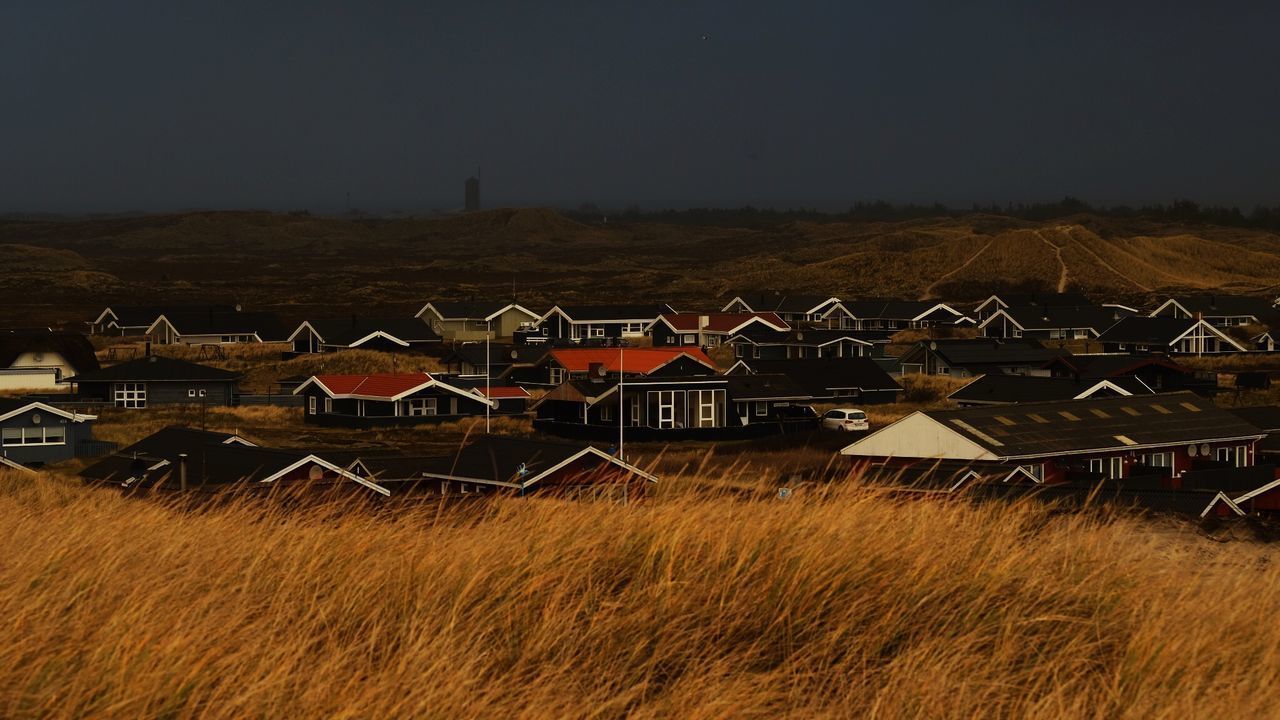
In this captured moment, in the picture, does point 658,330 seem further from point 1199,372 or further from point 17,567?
point 17,567

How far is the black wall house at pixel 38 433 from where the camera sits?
43.8 meters

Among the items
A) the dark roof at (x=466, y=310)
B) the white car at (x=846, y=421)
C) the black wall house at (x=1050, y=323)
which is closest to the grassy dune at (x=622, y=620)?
the white car at (x=846, y=421)

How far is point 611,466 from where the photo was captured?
2781 cm

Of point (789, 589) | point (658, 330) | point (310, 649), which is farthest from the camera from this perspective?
point (658, 330)

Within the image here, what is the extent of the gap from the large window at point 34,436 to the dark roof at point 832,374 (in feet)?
103

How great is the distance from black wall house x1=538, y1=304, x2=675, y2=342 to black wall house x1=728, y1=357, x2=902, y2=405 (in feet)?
109

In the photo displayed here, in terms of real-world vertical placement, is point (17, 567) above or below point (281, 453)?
above

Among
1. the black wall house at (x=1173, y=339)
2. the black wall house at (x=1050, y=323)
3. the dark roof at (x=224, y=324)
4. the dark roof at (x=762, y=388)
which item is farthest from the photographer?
the black wall house at (x=1050, y=323)

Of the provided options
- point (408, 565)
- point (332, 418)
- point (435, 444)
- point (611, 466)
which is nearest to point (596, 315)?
point (332, 418)

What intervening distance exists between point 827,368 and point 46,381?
3868 cm

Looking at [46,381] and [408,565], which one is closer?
[408,565]

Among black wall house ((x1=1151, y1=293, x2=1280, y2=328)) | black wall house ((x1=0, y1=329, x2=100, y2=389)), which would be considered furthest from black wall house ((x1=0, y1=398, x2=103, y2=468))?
black wall house ((x1=1151, y1=293, x2=1280, y2=328))

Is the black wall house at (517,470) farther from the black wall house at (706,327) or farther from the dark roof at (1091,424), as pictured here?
the black wall house at (706,327)

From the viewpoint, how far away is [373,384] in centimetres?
5959
